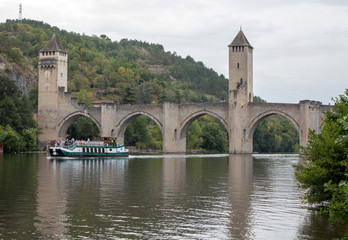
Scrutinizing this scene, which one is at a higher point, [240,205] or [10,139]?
[10,139]

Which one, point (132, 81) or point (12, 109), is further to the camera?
point (132, 81)

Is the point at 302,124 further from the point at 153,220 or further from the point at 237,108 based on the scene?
the point at 153,220

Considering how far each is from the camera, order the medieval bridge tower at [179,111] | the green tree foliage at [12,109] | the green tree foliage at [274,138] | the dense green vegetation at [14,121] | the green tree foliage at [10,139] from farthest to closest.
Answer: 1. the green tree foliage at [274,138]
2. the green tree foliage at [12,109]
3. the medieval bridge tower at [179,111]
4. the dense green vegetation at [14,121]
5. the green tree foliage at [10,139]

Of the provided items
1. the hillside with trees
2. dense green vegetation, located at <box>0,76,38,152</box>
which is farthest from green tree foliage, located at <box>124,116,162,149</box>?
dense green vegetation, located at <box>0,76,38,152</box>

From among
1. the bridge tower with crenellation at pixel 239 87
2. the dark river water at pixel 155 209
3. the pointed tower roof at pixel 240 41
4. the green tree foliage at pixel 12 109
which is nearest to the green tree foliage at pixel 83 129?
the green tree foliage at pixel 12 109

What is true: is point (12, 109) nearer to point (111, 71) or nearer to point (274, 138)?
point (274, 138)

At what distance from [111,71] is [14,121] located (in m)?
42.5

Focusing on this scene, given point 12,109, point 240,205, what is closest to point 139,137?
point 12,109

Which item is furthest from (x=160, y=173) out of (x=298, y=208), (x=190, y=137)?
(x=190, y=137)

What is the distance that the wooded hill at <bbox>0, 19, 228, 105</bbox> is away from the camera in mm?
A: 84512

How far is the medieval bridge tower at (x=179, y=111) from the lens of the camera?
178 feet

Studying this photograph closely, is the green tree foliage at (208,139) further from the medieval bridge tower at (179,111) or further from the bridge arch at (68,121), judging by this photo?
the bridge arch at (68,121)

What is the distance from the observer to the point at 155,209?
57.6 ft

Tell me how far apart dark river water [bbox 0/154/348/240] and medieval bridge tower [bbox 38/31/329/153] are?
92.3 feet
